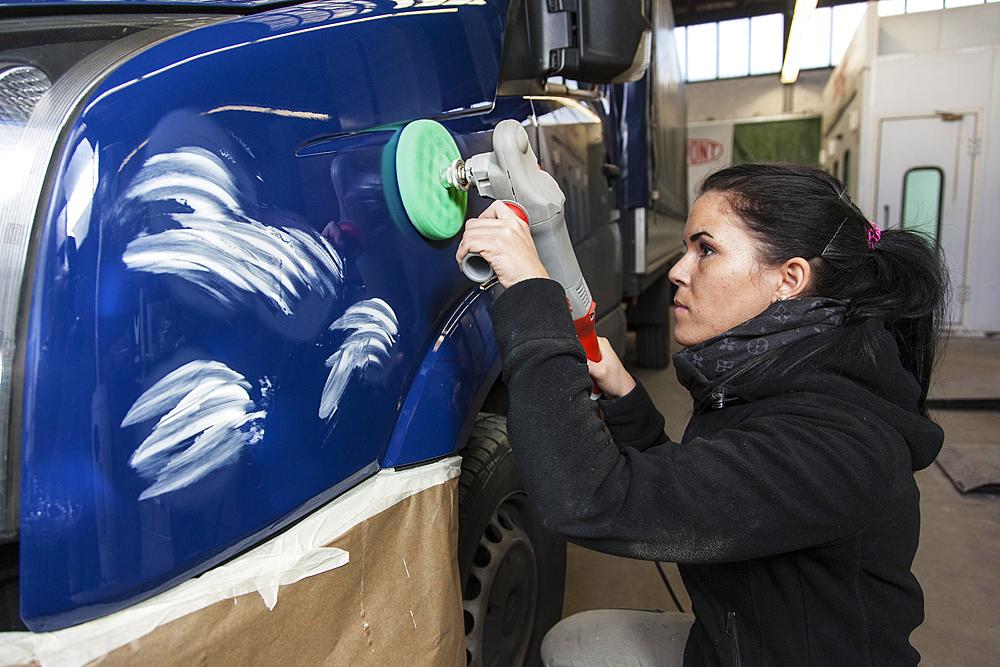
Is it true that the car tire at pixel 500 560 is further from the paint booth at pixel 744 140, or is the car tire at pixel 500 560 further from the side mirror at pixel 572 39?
the paint booth at pixel 744 140

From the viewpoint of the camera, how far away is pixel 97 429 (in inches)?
27.2

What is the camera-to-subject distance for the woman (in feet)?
3.04

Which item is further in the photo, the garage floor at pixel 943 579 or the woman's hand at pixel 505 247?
the garage floor at pixel 943 579

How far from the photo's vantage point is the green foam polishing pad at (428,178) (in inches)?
41.9

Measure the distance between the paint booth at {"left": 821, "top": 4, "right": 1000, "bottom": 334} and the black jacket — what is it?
24.9 feet

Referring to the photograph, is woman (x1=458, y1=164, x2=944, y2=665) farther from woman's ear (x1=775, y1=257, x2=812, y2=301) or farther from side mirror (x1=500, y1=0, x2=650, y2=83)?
side mirror (x1=500, y1=0, x2=650, y2=83)

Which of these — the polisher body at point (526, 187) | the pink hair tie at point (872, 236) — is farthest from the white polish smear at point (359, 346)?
the pink hair tie at point (872, 236)

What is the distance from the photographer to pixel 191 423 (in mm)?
756

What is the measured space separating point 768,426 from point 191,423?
2.41 ft

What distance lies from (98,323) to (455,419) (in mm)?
577

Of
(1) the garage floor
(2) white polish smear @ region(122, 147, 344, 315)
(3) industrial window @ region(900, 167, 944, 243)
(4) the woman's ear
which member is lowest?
(1) the garage floor

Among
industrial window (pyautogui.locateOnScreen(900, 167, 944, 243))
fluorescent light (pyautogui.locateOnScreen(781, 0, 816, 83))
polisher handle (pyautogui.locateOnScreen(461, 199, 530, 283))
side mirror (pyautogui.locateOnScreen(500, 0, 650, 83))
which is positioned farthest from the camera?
industrial window (pyautogui.locateOnScreen(900, 167, 944, 243))

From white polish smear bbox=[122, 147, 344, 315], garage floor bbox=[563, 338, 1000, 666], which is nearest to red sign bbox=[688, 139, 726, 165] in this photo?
garage floor bbox=[563, 338, 1000, 666]

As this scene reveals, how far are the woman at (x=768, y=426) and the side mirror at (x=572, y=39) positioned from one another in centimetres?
41
